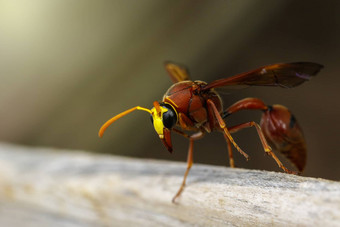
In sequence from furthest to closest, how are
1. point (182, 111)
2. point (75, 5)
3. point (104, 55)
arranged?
point (104, 55), point (75, 5), point (182, 111)

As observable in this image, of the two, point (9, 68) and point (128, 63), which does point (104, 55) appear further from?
point (9, 68)

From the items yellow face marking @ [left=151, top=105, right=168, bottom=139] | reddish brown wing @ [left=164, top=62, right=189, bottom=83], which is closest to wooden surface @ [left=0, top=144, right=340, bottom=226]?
yellow face marking @ [left=151, top=105, right=168, bottom=139]

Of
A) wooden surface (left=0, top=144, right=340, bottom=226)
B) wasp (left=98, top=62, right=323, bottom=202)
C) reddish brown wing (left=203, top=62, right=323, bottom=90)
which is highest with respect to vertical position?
reddish brown wing (left=203, top=62, right=323, bottom=90)

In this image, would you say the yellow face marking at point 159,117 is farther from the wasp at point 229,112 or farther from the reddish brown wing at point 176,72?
the reddish brown wing at point 176,72

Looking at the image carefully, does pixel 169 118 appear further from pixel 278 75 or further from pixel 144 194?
pixel 278 75

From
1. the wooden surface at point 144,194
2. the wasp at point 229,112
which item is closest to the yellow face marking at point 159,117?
the wasp at point 229,112

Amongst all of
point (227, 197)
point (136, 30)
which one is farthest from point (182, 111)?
point (136, 30)

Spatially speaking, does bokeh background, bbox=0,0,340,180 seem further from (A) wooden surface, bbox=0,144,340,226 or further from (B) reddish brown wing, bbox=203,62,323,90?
(B) reddish brown wing, bbox=203,62,323,90
